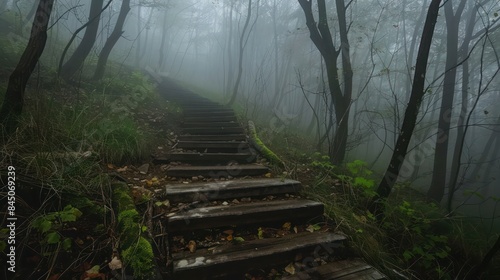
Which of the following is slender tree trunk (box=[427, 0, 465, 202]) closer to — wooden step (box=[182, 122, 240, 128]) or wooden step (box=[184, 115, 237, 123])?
wooden step (box=[182, 122, 240, 128])

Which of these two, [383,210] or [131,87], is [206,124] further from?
[383,210]

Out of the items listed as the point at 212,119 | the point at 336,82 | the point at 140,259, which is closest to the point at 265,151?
the point at 336,82

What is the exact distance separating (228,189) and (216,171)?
2.58ft

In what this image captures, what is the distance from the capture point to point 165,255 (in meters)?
1.98

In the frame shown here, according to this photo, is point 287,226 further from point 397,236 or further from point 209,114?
point 209,114

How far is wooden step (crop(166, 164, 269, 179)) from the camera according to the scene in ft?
11.3

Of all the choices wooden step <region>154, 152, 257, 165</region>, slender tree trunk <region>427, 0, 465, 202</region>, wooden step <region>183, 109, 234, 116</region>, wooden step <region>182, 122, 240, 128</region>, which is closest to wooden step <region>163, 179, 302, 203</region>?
wooden step <region>154, 152, 257, 165</region>

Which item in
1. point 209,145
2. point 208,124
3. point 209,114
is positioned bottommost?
point 209,145

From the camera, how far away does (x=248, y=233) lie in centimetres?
242

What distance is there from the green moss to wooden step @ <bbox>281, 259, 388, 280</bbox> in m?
1.09

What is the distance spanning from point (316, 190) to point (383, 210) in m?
0.89

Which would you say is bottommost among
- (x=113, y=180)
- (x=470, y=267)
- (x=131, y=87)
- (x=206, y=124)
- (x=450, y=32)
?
(x=470, y=267)

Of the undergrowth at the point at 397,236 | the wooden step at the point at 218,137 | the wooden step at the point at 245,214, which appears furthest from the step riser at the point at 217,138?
the wooden step at the point at 245,214

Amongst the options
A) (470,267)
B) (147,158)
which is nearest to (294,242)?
(470,267)
